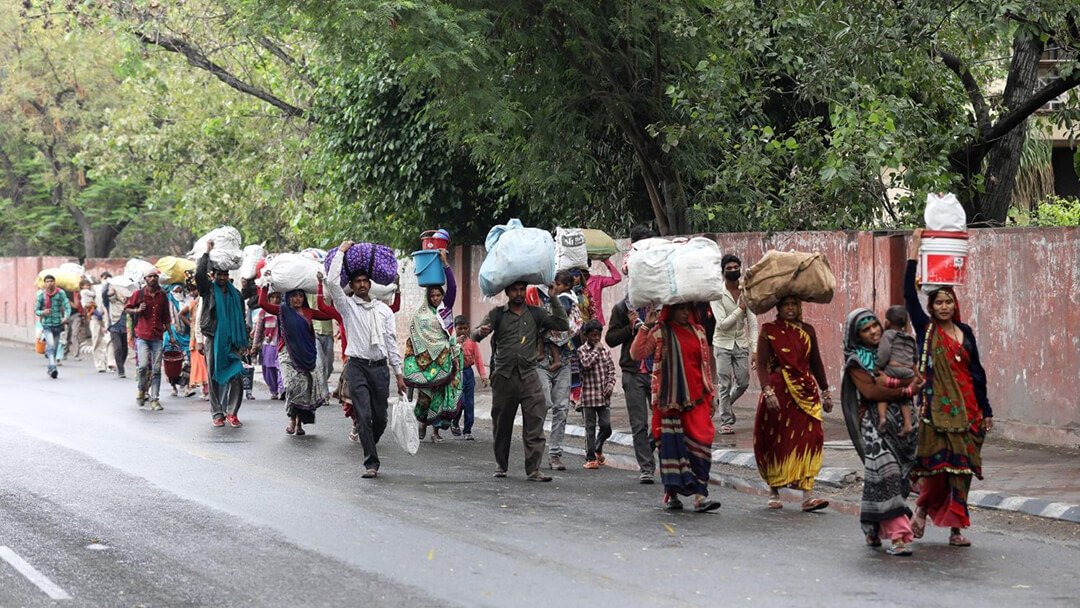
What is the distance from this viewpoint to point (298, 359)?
613 inches

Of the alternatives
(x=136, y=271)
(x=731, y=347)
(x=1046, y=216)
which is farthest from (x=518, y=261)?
(x=1046, y=216)

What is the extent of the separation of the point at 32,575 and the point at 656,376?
4.59 meters

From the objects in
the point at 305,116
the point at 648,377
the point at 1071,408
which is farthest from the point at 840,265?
the point at 305,116

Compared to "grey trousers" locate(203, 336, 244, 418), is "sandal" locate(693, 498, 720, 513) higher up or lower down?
lower down

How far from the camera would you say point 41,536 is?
372 inches

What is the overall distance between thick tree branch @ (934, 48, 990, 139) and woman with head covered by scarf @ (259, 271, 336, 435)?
7902 mm

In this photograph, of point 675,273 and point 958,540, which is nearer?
point 958,540

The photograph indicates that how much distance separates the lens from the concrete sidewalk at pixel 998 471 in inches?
419

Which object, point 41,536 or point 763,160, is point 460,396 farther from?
point 41,536

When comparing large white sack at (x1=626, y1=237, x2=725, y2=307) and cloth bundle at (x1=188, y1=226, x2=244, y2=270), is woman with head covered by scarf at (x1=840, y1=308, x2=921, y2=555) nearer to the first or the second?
large white sack at (x1=626, y1=237, x2=725, y2=307)

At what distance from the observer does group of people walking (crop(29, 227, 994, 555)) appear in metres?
9.21

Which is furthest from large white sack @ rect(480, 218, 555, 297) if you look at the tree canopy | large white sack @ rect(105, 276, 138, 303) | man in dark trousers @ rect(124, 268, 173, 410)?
large white sack @ rect(105, 276, 138, 303)

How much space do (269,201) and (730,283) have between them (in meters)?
16.4

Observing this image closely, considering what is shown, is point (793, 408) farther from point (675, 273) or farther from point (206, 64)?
point (206, 64)
